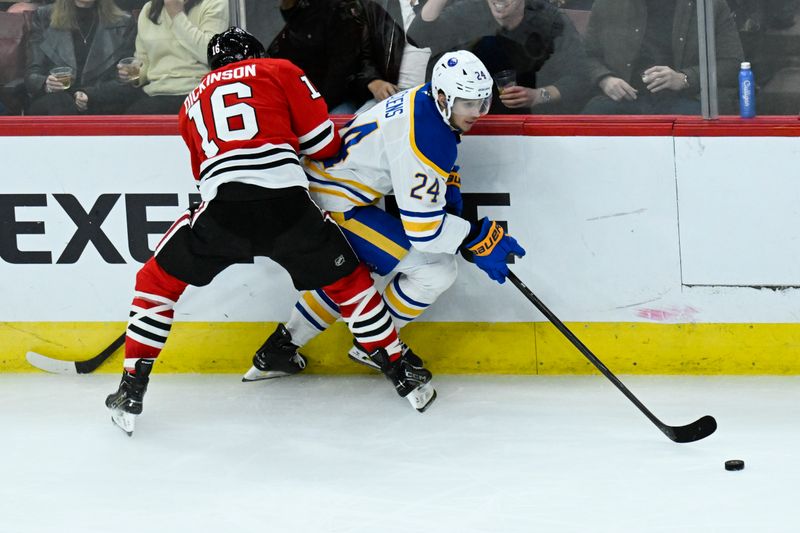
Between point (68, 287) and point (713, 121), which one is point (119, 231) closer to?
point (68, 287)

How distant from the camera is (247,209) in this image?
10.4 feet

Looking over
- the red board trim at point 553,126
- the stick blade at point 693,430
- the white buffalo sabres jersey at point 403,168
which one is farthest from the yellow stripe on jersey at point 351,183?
the stick blade at point 693,430

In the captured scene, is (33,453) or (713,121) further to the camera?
(713,121)

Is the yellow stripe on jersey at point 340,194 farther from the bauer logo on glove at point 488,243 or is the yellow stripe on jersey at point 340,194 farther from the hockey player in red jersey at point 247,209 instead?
the bauer logo on glove at point 488,243

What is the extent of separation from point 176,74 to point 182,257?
2.49ft

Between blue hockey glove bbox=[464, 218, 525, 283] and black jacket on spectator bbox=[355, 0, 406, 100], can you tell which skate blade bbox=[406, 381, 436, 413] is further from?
black jacket on spectator bbox=[355, 0, 406, 100]

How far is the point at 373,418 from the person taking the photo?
3373mm

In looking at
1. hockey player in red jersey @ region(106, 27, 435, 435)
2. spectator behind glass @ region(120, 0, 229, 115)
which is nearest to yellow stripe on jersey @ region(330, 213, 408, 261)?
hockey player in red jersey @ region(106, 27, 435, 435)

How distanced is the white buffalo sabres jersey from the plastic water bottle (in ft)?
3.04

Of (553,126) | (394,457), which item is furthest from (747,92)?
(394,457)

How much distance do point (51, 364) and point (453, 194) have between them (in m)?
1.49

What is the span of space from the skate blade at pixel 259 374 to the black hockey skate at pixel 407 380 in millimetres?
405

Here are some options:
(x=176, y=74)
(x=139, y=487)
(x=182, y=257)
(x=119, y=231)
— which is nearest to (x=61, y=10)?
(x=176, y=74)

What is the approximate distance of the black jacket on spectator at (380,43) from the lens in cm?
354
